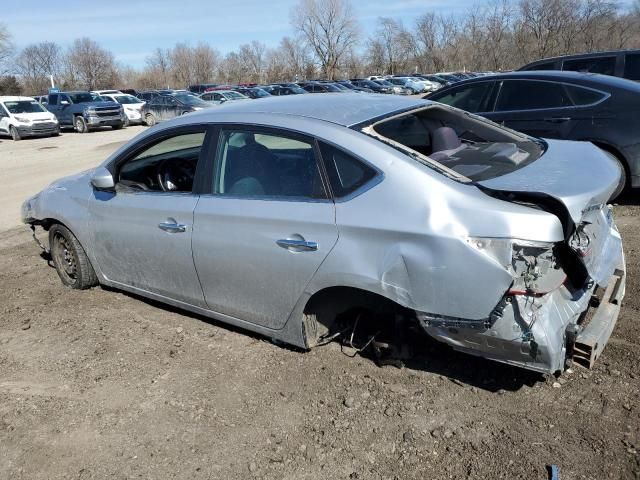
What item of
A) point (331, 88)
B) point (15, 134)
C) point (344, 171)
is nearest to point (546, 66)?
point (344, 171)

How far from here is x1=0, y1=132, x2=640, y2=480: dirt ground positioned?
2654mm

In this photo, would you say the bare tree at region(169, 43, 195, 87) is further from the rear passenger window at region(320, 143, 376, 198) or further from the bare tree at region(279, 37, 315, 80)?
the rear passenger window at region(320, 143, 376, 198)

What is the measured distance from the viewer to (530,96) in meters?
6.86

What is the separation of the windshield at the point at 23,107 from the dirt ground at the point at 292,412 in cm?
2223

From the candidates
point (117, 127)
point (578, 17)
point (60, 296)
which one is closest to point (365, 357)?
point (60, 296)

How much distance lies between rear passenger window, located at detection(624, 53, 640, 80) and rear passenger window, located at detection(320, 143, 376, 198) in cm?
847

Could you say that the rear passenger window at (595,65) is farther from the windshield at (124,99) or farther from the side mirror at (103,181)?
the windshield at (124,99)

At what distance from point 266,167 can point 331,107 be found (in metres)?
0.55

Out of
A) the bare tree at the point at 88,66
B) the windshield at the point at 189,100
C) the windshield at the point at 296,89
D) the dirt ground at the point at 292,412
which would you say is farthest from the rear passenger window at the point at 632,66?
the bare tree at the point at 88,66

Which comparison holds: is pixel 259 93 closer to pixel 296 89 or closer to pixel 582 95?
pixel 296 89

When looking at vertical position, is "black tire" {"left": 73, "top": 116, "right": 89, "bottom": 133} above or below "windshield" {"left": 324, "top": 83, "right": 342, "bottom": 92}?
below

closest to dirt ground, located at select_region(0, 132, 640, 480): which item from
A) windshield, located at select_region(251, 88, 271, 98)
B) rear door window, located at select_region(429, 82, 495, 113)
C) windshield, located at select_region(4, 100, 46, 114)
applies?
rear door window, located at select_region(429, 82, 495, 113)

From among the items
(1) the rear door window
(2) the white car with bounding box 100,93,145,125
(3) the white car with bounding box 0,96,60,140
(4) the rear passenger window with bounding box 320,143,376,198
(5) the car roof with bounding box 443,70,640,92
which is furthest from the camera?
(2) the white car with bounding box 100,93,145,125

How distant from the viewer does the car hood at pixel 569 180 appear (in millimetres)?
2635
